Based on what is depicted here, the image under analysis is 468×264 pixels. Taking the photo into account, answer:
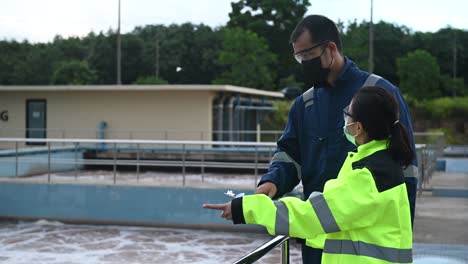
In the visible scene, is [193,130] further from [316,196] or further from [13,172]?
[316,196]

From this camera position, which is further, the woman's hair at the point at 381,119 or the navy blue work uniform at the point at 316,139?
the navy blue work uniform at the point at 316,139

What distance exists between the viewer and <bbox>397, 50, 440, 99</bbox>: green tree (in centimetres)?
3728

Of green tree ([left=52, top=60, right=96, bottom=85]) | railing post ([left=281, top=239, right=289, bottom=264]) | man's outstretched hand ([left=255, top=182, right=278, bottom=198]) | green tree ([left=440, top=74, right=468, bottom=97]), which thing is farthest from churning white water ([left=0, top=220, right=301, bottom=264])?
green tree ([left=440, top=74, right=468, bottom=97])

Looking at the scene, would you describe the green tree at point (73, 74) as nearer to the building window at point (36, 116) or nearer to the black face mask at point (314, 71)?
the building window at point (36, 116)

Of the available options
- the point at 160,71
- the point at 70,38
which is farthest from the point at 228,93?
the point at 70,38

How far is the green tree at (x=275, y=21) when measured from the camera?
44375 millimetres

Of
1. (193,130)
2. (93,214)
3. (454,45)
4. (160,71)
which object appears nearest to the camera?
(93,214)

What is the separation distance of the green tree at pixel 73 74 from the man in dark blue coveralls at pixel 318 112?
40.9 metres

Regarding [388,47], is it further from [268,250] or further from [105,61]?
[268,250]

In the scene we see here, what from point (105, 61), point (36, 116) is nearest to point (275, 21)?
point (105, 61)

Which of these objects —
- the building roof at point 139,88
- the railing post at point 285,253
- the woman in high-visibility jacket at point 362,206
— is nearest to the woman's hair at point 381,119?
the woman in high-visibility jacket at point 362,206

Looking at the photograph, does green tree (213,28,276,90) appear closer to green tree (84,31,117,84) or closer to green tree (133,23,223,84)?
green tree (133,23,223,84)

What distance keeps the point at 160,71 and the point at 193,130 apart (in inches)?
1337

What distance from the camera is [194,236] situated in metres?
10.7
